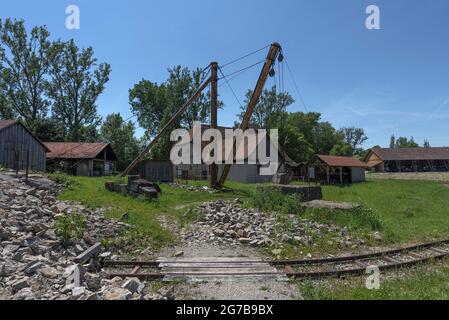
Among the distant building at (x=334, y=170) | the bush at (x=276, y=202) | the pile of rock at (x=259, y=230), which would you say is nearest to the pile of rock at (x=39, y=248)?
the pile of rock at (x=259, y=230)

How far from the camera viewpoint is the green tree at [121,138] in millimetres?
56438

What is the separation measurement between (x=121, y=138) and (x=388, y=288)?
181ft

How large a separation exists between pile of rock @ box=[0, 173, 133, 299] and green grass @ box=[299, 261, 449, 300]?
4354 millimetres

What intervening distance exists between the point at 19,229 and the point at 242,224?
7.33 meters

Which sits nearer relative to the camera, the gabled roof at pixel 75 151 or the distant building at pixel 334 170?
the gabled roof at pixel 75 151

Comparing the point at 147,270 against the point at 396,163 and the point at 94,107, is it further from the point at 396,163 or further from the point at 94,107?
the point at 396,163

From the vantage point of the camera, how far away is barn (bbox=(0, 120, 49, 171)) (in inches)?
1029

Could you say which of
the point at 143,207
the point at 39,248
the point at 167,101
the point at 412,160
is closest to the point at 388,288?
the point at 39,248

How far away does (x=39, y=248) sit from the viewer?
838 cm

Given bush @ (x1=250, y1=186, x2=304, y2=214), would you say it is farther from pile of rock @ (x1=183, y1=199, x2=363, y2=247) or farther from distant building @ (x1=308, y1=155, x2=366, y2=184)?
distant building @ (x1=308, y1=155, x2=366, y2=184)

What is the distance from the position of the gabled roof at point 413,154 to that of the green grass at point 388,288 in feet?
223

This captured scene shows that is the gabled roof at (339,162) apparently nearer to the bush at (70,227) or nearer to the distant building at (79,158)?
the distant building at (79,158)

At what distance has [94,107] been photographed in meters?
53.1

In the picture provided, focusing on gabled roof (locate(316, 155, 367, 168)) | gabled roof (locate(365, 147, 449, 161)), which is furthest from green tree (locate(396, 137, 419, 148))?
gabled roof (locate(316, 155, 367, 168))
